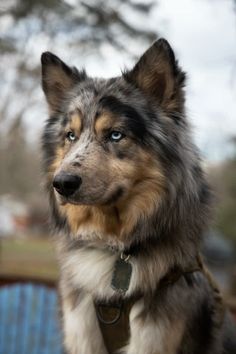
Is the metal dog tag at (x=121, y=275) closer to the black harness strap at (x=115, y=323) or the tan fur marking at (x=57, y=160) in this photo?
the black harness strap at (x=115, y=323)

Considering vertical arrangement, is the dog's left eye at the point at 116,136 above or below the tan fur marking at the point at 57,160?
above

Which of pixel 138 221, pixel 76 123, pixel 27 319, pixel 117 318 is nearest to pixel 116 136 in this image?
pixel 76 123

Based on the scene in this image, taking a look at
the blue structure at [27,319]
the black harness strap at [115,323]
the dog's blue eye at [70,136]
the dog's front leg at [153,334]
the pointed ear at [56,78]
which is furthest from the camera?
the blue structure at [27,319]

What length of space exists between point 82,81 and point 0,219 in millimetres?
24086

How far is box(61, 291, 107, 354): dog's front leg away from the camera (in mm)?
2783

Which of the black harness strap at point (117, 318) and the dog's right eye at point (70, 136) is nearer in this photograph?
the black harness strap at point (117, 318)

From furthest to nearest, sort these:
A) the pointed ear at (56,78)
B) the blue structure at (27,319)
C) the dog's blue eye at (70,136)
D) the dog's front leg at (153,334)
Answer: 1. the blue structure at (27,319)
2. the pointed ear at (56,78)
3. the dog's blue eye at (70,136)
4. the dog's front leg at (153,334)

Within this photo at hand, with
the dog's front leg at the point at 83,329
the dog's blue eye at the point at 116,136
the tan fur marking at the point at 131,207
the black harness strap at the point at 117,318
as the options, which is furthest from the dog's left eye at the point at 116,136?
the dog's front leg at the point at 83,329

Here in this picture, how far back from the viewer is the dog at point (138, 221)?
265cm

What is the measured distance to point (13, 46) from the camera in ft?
18.2

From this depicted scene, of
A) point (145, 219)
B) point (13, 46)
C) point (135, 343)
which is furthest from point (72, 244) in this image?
point (13, 46)

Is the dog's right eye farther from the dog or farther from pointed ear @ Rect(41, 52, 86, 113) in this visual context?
pointed ear @ Rect(41, 52, 86, 113)

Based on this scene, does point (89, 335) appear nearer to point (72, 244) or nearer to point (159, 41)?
point (72, 244)

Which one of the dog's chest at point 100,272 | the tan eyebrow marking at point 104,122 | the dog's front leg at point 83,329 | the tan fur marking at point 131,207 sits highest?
the tan eyebrow marking at point 104,122
